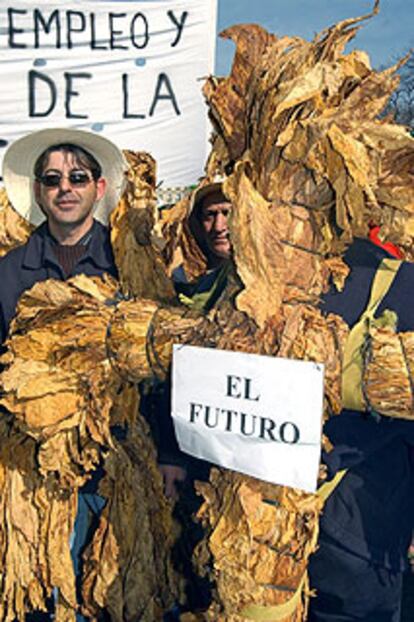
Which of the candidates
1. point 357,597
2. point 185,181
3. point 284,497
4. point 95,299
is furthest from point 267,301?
point 185,181

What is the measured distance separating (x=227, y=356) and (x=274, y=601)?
539mm

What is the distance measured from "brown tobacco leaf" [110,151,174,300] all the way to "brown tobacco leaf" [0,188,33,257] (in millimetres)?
404

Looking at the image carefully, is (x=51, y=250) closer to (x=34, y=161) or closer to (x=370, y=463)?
(x=34, y=161)

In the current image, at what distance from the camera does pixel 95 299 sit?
1.99m

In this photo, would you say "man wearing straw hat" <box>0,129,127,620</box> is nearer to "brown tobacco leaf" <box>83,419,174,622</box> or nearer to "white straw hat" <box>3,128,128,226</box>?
"white straw hat" <box>3,128,128,226</box>

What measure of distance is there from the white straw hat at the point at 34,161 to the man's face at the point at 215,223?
0.30 meters

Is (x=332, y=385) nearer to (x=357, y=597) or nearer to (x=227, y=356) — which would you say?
(x=227, y=356)

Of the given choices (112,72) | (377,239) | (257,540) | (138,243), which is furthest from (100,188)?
(112,72)

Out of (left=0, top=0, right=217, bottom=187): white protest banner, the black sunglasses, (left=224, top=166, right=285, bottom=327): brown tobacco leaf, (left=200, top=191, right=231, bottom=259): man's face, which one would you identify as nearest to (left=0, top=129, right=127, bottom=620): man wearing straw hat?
the black sunglasses

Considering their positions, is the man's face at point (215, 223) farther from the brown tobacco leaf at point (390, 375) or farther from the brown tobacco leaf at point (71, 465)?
the brown tobacco leaf at point (390, 375)

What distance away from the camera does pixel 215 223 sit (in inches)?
107

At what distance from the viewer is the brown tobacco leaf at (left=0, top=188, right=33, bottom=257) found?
292 centimetres

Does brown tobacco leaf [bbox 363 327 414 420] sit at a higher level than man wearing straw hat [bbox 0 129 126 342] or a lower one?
lower

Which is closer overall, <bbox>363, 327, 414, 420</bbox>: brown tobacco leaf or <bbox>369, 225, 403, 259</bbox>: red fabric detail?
<bbox>363, 327, 414, 420</bbox>: brown tobacco leaf
